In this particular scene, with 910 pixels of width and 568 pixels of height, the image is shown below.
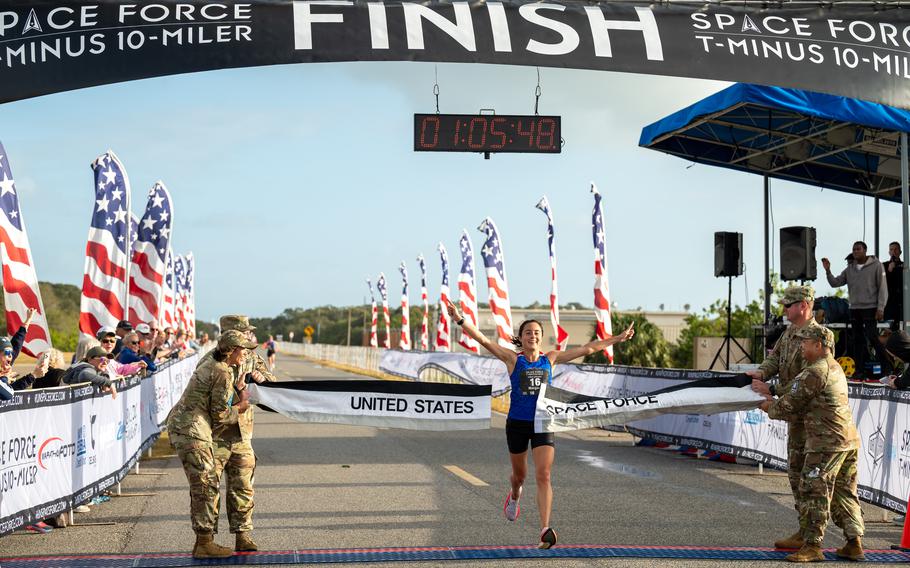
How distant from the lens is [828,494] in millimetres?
8492

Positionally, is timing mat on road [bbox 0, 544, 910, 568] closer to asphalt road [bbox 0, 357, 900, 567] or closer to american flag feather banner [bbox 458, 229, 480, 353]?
asphalt road [bbox 0, 357, 900, 567]

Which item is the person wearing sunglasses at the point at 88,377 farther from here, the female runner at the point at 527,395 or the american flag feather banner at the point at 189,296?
the american flag feather banner at the point at 189,296

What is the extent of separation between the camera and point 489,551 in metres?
8.70

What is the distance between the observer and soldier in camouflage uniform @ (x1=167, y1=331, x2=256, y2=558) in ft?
27.5

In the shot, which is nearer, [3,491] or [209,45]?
[3,491]

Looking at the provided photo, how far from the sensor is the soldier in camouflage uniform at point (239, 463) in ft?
28.3

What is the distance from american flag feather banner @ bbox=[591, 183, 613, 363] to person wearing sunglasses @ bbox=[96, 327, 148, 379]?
13266 millimetres

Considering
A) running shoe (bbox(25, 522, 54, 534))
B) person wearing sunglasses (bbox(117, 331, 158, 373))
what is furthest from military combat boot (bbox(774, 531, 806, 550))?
person wearing sunglasses (bbox(117, 331, 158, 373))

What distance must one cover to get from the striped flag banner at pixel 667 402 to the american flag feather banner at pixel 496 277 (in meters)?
21.4

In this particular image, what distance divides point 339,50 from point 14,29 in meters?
3.41

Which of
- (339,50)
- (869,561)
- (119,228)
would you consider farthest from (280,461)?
(869,561)

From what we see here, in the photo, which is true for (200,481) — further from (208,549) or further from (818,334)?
(818,334)

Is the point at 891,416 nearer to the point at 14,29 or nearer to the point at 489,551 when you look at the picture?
the point at 489,551

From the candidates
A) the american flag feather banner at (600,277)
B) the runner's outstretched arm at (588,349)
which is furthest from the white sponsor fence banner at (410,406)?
the american flag feather banner at (600,277)
